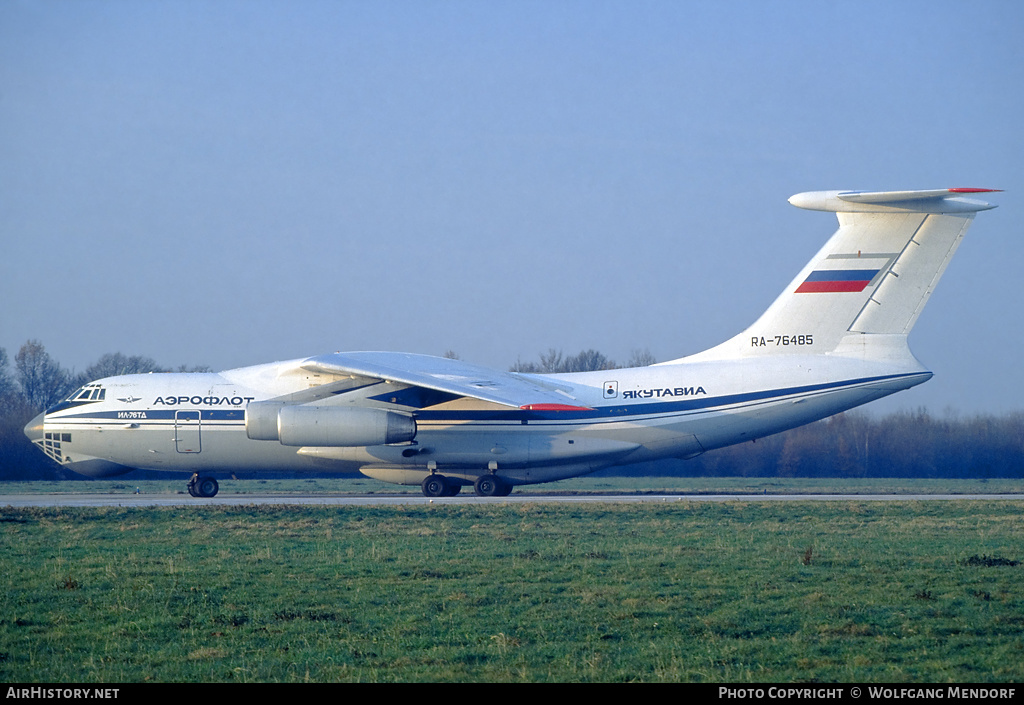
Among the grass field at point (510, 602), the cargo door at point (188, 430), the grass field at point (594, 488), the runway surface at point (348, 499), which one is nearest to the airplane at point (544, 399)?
the cargo door at point (188, 430)

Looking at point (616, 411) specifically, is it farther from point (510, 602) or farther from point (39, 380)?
point (39, 380)

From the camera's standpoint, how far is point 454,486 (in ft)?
63.7

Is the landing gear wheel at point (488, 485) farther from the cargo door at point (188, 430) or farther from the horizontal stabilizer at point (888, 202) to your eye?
the horizontal stabilizer at point (888, 202)

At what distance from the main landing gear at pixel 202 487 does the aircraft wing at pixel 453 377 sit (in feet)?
11.2

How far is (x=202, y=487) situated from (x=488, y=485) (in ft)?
19.1

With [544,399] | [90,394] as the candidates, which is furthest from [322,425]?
[90,394]

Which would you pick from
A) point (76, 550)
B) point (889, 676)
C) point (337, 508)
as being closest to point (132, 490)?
point (337, 508)

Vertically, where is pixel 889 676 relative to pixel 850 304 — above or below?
below

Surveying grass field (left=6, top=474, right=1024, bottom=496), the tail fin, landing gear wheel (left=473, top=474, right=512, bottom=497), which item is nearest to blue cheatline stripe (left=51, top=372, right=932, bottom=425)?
the tail fin

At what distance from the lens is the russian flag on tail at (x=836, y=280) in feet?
58.2

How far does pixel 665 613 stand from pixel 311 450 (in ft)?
41.5

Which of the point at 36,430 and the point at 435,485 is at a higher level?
the point at 36,430

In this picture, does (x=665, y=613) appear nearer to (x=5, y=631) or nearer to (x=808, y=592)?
(x=808, y=592)

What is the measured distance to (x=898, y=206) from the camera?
56.9 ft
